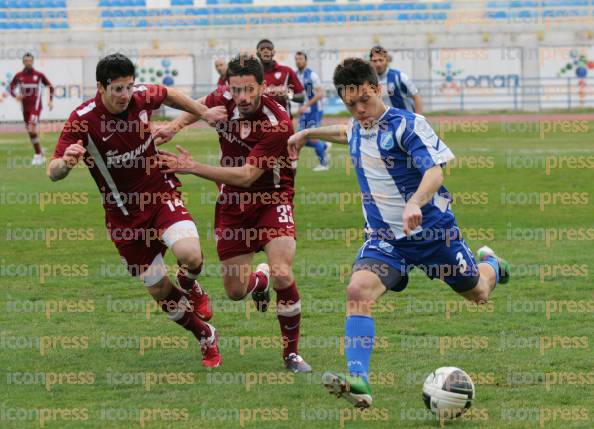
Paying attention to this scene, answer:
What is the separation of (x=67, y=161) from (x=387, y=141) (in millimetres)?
1924

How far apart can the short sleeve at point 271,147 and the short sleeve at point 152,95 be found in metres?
0.77

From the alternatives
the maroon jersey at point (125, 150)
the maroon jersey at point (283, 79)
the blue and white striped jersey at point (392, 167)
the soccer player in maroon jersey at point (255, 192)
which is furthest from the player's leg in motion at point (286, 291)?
the maroon jersey at point (283, 79)

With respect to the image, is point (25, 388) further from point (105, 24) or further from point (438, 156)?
point (105, 24)

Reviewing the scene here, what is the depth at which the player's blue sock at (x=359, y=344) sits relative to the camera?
597cm

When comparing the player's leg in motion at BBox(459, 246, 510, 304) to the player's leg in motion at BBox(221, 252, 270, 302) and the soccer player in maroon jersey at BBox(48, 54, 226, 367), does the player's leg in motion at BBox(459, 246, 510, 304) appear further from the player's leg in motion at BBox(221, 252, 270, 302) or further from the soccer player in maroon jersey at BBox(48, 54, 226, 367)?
the soccer player in maroon jersey at BBox(48, 54, 226, 367)

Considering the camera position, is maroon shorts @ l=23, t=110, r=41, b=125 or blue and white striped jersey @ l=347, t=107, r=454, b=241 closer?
blue and white striped jersey @ l=347, t=107, r=454, b=241

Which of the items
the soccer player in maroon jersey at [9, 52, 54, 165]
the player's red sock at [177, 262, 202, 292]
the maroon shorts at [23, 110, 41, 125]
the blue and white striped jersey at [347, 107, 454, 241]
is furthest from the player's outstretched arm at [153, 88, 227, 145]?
the soccer player in maroon jersey at [9, 52, 54, 165]

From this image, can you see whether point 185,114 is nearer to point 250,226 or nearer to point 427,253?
point 250,226

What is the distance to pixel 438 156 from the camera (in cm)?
620

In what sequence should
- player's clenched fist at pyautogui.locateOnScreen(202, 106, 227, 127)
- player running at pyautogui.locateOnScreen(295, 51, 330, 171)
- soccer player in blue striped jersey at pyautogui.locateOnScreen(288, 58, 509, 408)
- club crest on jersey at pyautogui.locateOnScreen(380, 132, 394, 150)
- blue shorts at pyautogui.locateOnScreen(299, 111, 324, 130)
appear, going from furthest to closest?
blue shorts at pyautogui.locateOnScreen(299, 111, 324, 130) → player running at pyautogui.locateOnScreen(295, 51, 330, 171) → player's clenched fist at pyautogui.locateOnScreen(202, 106, 227, 127) → club crest on jersey at pyautogui.locateOnScreen(380, 132, 394, 150) → soccer player in blue striped jersey at pyautogui.locateOnScreen(288, 58, 509, 408)

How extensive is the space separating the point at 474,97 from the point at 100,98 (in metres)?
35.0

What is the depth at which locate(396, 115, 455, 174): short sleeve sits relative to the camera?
6184 mm

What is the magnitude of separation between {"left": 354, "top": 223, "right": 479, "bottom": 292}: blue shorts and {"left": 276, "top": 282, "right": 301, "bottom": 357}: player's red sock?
113cm

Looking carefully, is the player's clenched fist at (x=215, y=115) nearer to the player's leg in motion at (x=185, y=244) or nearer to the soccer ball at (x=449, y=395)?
the player's leg in motion at (x=185, y=244)
